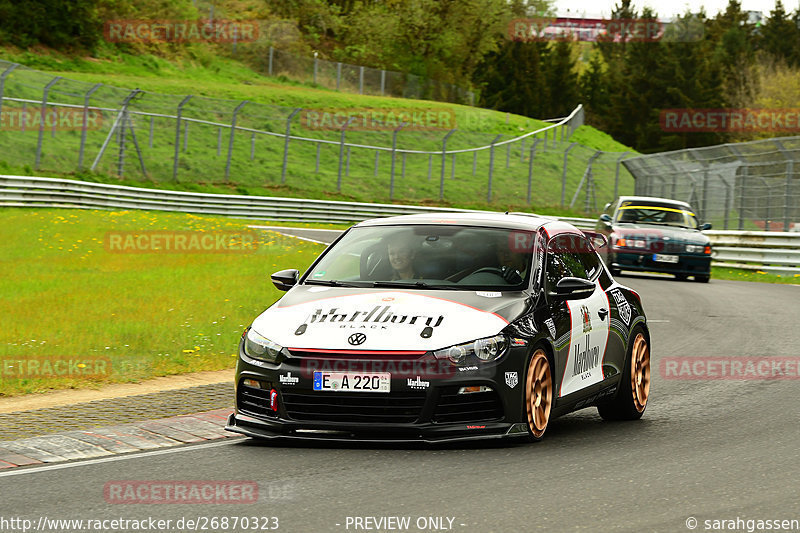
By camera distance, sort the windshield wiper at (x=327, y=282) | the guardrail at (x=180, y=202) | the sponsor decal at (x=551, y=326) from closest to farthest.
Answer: the sponsor decal at (x=551, y=326), the windshield wiper at (x=327, y=282), the guardrail at (x=180, y=202)

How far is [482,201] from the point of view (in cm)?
5022

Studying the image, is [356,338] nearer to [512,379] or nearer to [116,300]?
[512,379]

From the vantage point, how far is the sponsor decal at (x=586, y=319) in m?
8.32

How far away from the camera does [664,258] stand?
24.1m

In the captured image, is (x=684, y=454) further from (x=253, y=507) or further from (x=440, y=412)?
A: (x=253, y=507)

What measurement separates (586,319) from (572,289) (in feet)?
1.93

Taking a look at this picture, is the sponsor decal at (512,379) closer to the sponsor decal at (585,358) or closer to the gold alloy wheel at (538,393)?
the gold alloy wheel at (538,393)

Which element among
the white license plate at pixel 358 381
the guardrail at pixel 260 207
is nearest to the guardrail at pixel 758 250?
the guardrail at pixel 260 207

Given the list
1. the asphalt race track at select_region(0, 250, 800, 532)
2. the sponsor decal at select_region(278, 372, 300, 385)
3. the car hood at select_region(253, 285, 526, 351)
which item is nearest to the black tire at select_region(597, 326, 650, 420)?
the asphalt race track at select_region(0, 250, 800, 532)

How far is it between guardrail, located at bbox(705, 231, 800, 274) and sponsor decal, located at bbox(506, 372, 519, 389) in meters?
21.6

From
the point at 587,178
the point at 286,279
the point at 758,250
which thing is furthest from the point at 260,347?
the point at 587,178

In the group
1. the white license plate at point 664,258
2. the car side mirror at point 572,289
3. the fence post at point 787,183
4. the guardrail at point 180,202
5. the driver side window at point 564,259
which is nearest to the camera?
the car side mirror at point 572,289

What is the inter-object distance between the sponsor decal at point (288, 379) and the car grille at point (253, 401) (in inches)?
5.7

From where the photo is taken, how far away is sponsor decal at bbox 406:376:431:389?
274 inches
